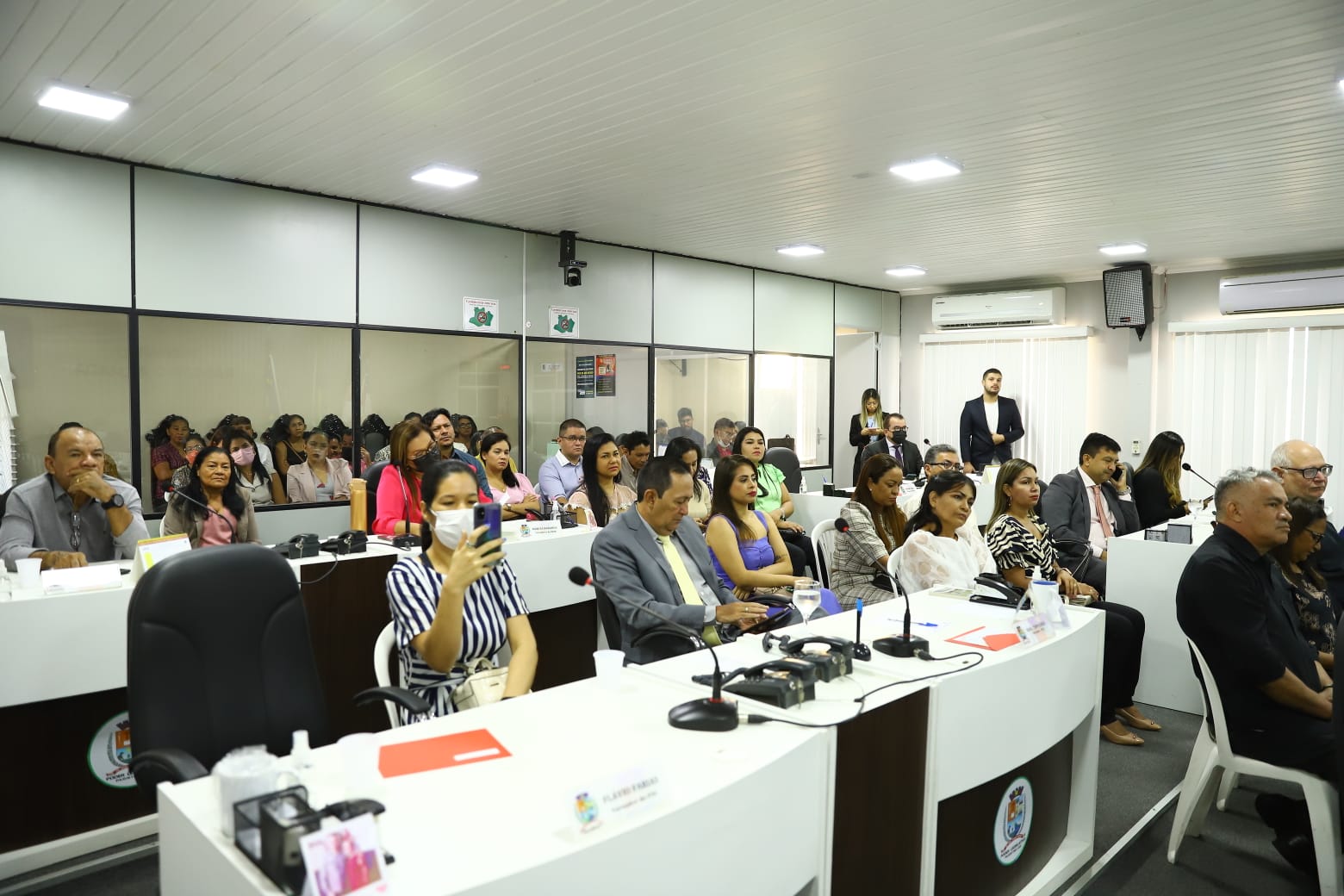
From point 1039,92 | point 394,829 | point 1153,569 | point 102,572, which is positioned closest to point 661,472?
point 394,829

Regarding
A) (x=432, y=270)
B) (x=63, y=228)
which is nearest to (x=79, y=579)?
(x=63, y=228)

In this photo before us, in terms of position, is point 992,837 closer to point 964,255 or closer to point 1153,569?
point 1153,569

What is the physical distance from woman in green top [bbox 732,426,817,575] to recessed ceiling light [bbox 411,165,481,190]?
255 cm

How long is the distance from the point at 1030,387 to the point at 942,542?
648cm

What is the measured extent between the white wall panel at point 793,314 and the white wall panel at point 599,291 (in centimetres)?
151

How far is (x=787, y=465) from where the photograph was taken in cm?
745

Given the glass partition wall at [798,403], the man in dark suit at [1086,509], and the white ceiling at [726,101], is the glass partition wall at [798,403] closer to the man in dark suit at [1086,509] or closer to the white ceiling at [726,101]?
the white ceiling at [726,101]

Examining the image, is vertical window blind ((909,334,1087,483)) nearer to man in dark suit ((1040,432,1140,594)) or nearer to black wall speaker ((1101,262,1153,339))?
black wall speaker ((1101,262,1153,339))

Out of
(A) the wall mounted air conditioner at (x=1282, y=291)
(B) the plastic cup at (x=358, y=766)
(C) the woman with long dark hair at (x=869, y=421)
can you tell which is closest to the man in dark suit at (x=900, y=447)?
(C) the woman with long dark hair at (x=869, y=421)

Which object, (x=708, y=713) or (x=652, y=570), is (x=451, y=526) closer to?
(x=652, y=570)

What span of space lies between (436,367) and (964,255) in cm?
474

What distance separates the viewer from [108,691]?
297 centimetres

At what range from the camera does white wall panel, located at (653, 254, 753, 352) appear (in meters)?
7.65

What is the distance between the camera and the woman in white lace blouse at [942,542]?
3.54 metres
